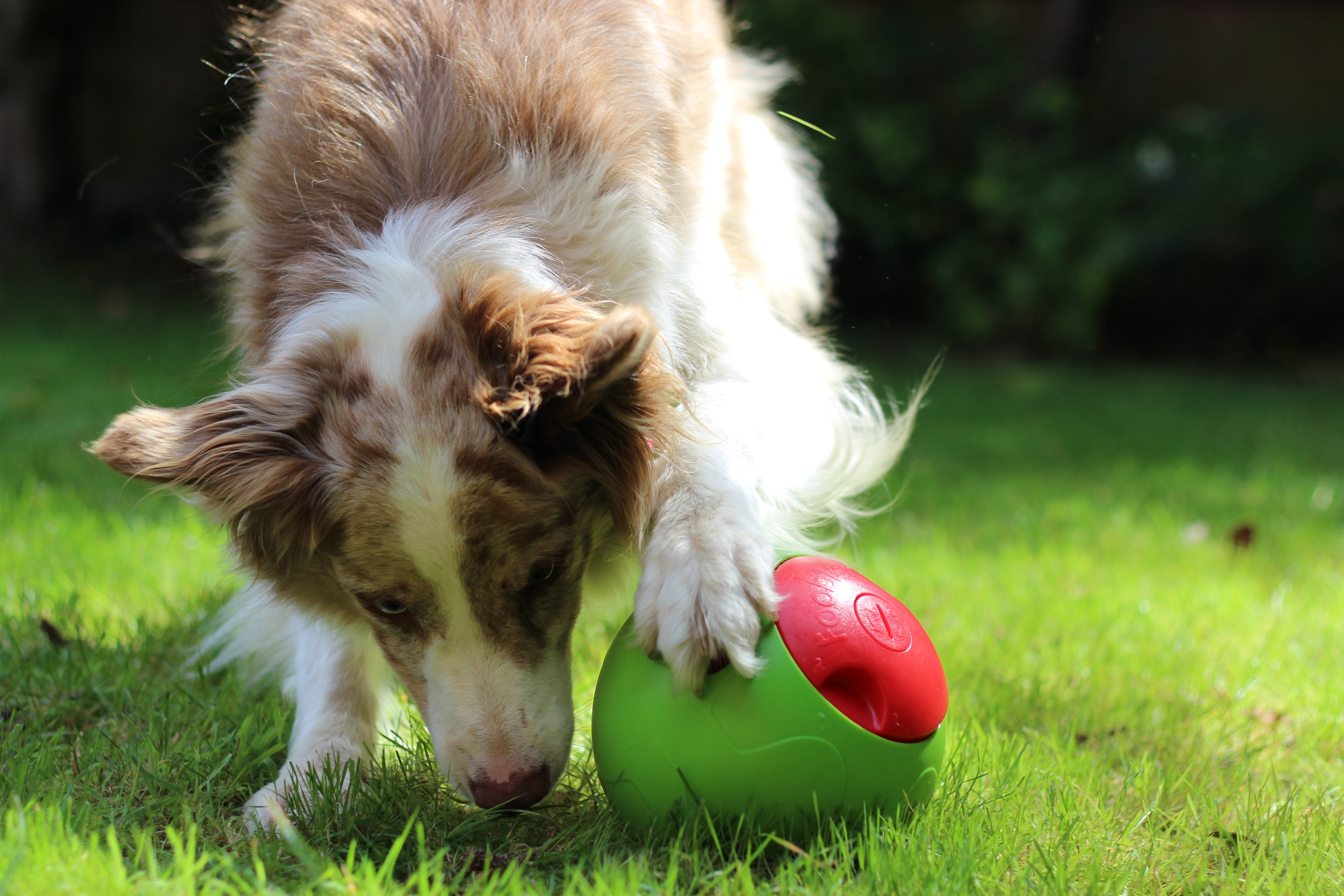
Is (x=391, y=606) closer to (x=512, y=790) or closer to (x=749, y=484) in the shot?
(x=512, y=790)

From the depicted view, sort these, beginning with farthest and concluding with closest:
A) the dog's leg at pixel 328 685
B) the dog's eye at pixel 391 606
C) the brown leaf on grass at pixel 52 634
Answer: the brown leaf on grass at pixel 52 634 < the dog's leg at pixel 328 685 < the dog's eye at pixel 391 606

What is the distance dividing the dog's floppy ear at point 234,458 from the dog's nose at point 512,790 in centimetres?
67

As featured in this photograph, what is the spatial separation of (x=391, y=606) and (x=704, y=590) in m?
0.75

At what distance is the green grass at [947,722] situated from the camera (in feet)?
7.01

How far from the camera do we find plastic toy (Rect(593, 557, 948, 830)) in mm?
2162

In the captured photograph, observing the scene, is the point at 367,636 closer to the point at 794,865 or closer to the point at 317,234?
the point at 317,234

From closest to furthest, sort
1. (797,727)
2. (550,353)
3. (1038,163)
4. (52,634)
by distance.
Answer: (797,727) < (550,353) < (52,634) < (1038,163)

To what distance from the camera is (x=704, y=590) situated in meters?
2.24

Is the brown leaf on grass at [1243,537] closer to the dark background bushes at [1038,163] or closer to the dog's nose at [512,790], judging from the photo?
the dog's nose at [512,790]

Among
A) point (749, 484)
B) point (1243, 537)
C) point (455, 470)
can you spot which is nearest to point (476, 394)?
point (455, 470)

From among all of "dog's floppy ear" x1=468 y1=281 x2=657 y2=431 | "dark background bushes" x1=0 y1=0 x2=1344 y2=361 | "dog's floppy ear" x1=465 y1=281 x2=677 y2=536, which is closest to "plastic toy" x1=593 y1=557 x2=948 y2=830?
"dog's floppy ear" x1=465 y1=281 x2=677 y2=536

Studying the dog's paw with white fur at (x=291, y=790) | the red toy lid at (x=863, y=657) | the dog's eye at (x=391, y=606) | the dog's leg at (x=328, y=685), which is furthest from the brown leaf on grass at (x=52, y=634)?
the red toy lid at (x=863, y=657)

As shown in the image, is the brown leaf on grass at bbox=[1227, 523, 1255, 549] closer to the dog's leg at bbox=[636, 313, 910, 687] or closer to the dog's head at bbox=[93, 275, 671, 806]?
the dog's leg at bbox=[636, 313, 910, 687]

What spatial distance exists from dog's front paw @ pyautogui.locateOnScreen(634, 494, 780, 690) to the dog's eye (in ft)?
1.79
